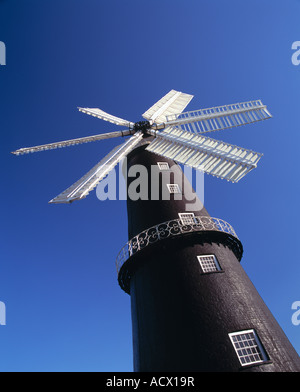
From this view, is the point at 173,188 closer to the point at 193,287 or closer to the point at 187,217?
the point at 187,217

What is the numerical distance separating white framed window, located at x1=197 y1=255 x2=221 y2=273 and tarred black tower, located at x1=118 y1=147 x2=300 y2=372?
4 cm

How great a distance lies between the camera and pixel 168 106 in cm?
2358

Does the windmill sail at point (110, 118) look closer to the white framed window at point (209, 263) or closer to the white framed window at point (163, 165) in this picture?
the white framed window at point (163, 165)

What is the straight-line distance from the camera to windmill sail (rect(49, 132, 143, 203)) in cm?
1195

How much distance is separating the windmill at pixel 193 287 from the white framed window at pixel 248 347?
3 cm

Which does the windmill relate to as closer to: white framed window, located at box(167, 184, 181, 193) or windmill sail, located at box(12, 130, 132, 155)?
white framed window, located at box(167, 184, 181, 193)

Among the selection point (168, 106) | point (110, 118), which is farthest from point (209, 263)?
point (168, 106)

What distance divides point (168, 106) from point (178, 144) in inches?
354

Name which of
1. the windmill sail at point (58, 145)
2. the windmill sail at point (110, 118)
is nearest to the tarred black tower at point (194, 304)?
the windmill sail at point (58, 145)

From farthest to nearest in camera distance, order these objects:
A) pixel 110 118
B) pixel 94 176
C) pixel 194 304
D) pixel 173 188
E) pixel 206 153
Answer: pixel 110 118
pixel 206 153
pixel 173 188
pixel 94 176
pixel 194 304

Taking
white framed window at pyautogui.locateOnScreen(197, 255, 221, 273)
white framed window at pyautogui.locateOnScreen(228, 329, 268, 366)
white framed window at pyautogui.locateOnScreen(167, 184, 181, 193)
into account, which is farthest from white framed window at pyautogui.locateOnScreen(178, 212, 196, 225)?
white framed window at pyautogui.locateOnScreen(228, 329, 268, 366)
